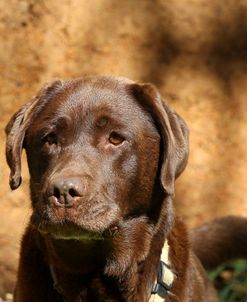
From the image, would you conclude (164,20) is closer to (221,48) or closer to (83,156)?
(221,48)

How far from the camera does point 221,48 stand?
7066mm

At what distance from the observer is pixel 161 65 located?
7.02m

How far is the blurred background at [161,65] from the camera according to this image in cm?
682

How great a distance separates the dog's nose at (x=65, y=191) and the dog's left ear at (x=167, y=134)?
596 millimetres

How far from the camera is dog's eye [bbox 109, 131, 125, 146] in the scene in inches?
195

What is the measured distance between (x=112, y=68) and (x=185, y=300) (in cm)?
223

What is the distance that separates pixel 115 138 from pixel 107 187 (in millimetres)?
299

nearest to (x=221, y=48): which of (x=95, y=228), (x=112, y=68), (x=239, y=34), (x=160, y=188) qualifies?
(x=239, y=34)

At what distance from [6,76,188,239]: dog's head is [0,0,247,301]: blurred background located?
154 centimetres

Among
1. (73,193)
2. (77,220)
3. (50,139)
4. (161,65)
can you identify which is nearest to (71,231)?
(77,220)

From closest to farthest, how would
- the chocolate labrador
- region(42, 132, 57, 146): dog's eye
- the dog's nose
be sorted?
the dog's nose → the chocolate labrador → region(42, 132, 57, 146): dog's eye

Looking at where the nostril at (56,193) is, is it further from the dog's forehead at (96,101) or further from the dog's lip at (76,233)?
the dog's forehead at (96,101)

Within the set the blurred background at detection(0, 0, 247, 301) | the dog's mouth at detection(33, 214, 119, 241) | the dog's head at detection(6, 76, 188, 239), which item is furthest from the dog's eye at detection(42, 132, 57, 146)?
the blurred background at detection(0, 0, 247, 301)

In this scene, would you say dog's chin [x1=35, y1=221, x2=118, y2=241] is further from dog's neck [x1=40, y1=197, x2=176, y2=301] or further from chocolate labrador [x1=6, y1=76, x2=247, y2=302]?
dog's neck [x1=40, y1=197, x2=176, y2=301]
